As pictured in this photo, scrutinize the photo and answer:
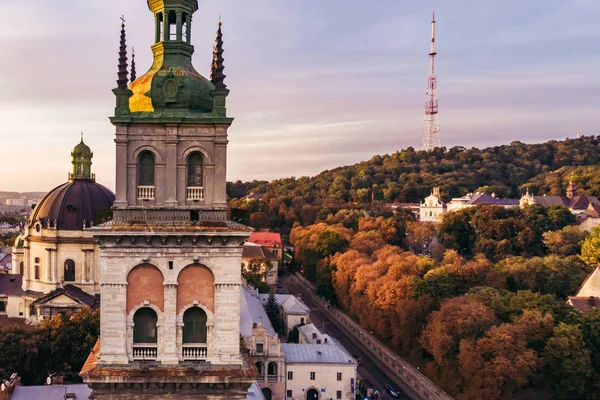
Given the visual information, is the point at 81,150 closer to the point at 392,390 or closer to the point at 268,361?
the point at 268,361

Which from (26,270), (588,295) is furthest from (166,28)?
(588,295)

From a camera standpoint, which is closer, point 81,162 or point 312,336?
point 312,336

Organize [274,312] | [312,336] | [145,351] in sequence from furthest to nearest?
[274,312]
[312,336]
[145,351]

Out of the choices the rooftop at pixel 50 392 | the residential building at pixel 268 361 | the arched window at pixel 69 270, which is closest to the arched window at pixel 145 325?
the rooftop at pixel 50 392

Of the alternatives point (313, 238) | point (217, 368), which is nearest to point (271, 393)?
point (217, 368)

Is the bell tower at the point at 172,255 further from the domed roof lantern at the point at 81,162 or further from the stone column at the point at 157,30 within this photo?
the domed roof lantern at the point at 81,162

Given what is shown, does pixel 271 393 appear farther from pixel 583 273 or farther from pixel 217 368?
pixel 583 273
